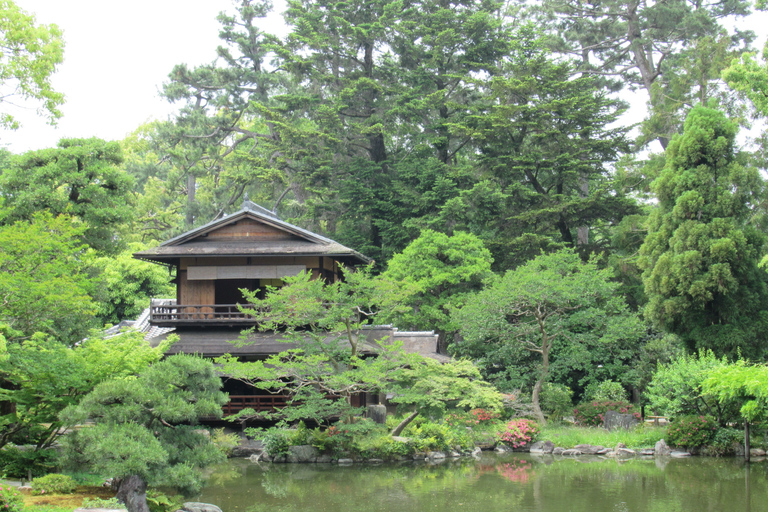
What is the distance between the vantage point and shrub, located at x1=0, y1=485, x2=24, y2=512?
→ 7773 millimetres

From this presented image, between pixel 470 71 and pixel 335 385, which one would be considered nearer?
pixel 335 385

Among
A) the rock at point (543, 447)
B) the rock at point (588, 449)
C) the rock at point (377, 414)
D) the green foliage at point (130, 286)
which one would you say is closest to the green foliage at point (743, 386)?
the rock at point (588, 449)

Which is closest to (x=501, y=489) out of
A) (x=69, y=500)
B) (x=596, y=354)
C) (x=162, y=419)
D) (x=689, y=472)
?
(x=689, y=472)

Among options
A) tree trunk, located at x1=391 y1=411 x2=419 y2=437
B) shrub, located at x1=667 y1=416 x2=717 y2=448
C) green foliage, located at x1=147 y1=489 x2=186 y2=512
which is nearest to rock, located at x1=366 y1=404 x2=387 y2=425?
tree trunk, located at x1=391 y1=411 x2=419 y2=437

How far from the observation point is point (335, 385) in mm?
16250

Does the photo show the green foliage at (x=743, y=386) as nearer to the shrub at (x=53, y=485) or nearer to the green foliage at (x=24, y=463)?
the shrub at (x=53, y=485)

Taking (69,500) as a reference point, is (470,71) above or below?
above

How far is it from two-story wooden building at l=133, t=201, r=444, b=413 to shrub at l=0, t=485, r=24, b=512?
435 inches

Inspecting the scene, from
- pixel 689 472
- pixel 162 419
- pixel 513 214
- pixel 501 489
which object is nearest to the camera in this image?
pixel 162 419

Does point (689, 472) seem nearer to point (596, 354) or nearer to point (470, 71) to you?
point (596, 354)

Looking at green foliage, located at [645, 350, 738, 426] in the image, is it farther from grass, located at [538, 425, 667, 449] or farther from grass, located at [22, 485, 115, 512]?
grass, located at [22, 485, 115, 512]

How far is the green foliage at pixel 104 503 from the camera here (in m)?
8.63

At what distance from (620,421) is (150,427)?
14.1 m

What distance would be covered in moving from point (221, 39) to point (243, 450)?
26.1m
